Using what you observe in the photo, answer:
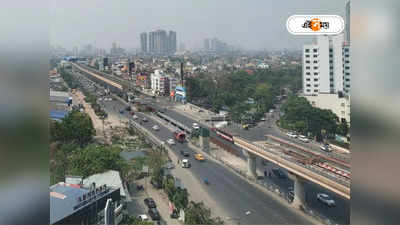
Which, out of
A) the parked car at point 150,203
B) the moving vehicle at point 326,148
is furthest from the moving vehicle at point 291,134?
the parked car at point 150,203

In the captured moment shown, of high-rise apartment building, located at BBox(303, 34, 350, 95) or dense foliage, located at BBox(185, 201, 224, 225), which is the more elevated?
→ high-rise apartment building, located at BBox(303, 34, 350, 95)

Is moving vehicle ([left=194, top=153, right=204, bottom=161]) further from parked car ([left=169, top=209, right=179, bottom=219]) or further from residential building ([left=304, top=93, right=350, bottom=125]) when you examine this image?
residential building ([left=304, top=93, right=350, bottom=125])

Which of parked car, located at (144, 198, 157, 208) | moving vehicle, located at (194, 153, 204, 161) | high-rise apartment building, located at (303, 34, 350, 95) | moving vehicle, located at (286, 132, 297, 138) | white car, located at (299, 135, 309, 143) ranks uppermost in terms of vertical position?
high-rise apartment building, located at (303, 34, 350, 95)

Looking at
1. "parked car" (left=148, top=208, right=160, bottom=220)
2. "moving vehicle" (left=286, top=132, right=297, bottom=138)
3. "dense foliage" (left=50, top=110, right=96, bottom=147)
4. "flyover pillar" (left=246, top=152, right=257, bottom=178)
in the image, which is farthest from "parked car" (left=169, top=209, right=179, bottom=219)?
"dense foliage" (left=50, top=110, right=96, bottom=147)

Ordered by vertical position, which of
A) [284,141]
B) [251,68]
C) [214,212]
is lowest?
[214,212]

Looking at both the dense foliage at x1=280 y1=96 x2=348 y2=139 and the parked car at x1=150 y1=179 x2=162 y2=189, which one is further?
the parked car at x1=150 y1=179 x2=162 y2=189

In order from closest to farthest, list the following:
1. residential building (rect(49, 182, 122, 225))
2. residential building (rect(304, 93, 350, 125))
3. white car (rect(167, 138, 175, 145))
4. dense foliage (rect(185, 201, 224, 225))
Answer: residential building (rect(49, 182, 122, 225))
residential building (rect(304, 93, 350, 125))
dense foliage (rect(185, 201, 224, 225))
white car (rect(167, 138, 175, 145))
